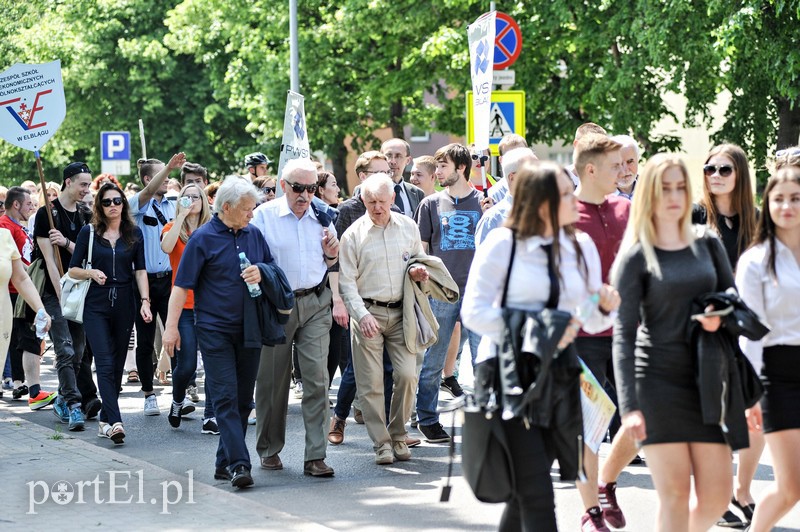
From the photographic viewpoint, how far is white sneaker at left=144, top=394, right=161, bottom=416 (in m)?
11.3

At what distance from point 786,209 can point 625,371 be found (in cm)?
118

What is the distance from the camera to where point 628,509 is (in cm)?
730

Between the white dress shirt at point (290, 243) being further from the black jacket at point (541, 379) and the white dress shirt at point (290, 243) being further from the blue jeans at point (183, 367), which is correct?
the black jacket at point (541, 379)

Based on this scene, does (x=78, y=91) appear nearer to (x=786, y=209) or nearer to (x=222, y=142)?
(x=222, y=142)

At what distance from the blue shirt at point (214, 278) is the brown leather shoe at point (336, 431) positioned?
6.30 ft

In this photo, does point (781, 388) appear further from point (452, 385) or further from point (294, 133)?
point (294, 133)

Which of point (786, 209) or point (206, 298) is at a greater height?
point (786, 209)

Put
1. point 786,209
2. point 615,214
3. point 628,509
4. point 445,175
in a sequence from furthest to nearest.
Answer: point 445,175 → point 628,509 → point 615,214 → point 786,209

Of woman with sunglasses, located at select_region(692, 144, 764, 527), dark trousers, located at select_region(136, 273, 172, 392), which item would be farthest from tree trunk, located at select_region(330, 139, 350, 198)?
woman with sunglasses, located at select_region(692, 144, 764, 527)

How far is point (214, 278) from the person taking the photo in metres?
8.19

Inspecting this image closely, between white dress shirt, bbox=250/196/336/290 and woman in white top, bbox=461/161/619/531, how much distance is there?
3669mm

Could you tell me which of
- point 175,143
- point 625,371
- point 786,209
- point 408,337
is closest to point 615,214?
point 786,209

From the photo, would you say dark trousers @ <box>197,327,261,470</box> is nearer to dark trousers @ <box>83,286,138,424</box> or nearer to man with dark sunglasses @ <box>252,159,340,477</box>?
man with dark sunglasses @ <box>252,159,340,477</box>

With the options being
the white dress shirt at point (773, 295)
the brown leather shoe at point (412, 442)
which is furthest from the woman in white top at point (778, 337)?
the brown leather shoe at point (412, 442)
